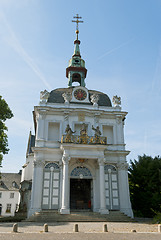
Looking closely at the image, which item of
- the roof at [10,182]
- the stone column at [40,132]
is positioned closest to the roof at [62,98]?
the stone column at [40,132]

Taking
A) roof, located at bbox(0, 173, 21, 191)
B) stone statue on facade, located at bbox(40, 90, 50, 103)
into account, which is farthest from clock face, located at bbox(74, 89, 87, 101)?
roof, located at bbox(0, 173, 21, 191)

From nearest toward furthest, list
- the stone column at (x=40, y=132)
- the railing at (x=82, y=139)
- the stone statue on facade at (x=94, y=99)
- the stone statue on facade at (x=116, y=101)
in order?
the railing at (x=82, y=139), the stone column at (x=40, y=132), the stone statue on facade at (x=94, y=99), the stone statue on facade at (x=116, y=101)

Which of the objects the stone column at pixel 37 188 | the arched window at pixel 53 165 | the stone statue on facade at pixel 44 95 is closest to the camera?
the stone column at pixel 37 188

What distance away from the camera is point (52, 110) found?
76.7 ft

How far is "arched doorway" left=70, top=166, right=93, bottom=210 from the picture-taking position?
2147 cm

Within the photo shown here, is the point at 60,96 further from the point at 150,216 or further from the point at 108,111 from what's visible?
the point at 150,216

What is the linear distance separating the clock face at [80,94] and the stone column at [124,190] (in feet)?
28.7

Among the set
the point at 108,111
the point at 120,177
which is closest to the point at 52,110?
the point at 108,111

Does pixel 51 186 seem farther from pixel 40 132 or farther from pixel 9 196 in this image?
pixel 9 196

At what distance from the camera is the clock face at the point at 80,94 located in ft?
83.4

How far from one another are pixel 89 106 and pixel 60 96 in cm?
375

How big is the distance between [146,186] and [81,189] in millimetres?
6845

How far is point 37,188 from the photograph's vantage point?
19.9 m

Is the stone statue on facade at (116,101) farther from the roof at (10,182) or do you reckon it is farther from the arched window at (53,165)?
the roof at (10,182)
